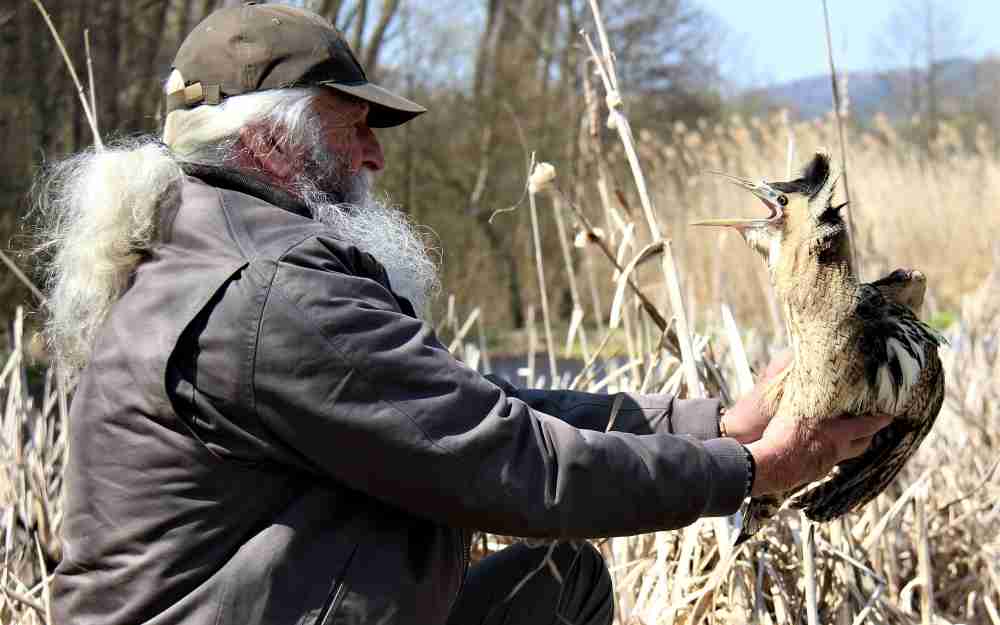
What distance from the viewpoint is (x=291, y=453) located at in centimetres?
180

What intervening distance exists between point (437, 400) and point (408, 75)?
8714 millimetres

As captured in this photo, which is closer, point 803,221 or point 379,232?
point 803,221

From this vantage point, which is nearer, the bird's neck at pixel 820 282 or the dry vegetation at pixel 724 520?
the bird's neck at pixel 820 282

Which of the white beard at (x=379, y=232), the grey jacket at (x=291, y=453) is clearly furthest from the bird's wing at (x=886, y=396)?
the white beard at (x=379, y=232)

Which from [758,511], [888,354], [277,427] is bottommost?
[758,511]

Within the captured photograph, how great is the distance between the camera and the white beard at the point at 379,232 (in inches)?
82.7

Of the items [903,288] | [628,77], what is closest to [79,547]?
[903,288]

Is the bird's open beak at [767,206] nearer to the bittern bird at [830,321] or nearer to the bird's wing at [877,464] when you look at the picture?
the bittern bird at [830,321]

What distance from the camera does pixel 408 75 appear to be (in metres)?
10.2

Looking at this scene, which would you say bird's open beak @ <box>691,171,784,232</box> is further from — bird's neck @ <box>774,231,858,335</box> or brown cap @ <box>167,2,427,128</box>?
brown cap @ <box>167,2,427,128</box>

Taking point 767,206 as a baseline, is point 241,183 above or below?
above

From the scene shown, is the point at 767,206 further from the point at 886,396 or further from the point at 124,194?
the point at 124,194

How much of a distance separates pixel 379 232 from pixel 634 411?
2.13 feet

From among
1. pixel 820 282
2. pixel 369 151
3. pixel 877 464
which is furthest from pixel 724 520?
pixel 369 151
